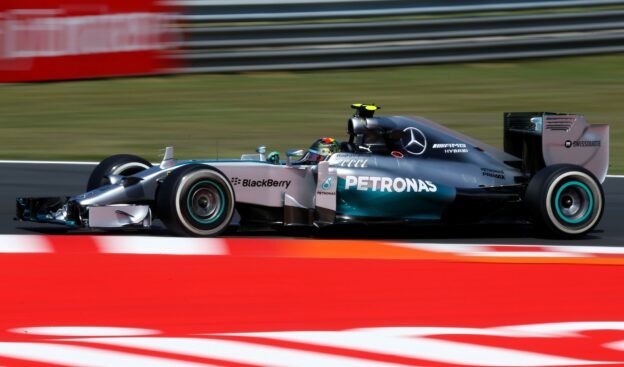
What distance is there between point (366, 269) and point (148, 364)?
228 cm

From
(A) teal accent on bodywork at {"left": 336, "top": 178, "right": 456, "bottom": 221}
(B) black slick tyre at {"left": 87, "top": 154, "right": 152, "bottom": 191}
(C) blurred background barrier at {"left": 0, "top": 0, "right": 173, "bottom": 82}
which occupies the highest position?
(C) blurred background barrier at {"left": 0, "top": 0, "right": 173, "bottom": 82}

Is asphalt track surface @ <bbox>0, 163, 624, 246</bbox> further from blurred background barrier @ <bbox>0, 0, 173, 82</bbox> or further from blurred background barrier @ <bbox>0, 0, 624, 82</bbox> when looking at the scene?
blurred background barrier @ <bbox>0, 0, 624, 82</bbox>

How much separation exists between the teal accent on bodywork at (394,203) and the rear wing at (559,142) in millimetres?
790

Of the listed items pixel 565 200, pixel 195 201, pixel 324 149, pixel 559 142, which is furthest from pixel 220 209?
pixel 559 142

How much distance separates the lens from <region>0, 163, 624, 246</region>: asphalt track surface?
8461 millimetres

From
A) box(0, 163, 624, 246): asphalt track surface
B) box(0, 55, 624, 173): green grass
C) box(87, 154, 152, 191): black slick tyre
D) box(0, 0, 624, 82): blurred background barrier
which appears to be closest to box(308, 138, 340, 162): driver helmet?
box(0, 163, 624, 246): asphalt track surface

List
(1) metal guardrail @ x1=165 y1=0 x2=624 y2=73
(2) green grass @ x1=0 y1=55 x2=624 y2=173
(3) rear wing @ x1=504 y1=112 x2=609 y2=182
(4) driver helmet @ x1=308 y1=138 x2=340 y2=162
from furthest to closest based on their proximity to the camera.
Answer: (1) metal guardrail @ x1=165 y1=0 x2=624 y2=73
(2) green grass @ x1=0 y1=55 x2=624 y2=173
(3) rear wing @ x1=504 y1=112 x2=609 y2=182
(4) driver helmet @ x1=308 y1=138 x2=340 y2=162

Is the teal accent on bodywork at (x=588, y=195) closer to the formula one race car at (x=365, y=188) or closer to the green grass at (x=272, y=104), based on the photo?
the formula one race car at (x=365, y=188)

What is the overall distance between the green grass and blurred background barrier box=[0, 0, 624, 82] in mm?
272

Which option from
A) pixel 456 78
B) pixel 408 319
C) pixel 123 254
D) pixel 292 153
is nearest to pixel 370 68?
pixel 456 78

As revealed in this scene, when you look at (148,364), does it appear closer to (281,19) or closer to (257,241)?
(257,241)

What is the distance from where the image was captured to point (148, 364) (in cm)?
501

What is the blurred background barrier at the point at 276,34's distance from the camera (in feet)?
48.9

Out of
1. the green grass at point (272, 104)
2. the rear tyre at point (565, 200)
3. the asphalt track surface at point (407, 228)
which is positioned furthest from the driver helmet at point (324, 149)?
the green grass at point (272, 104)
